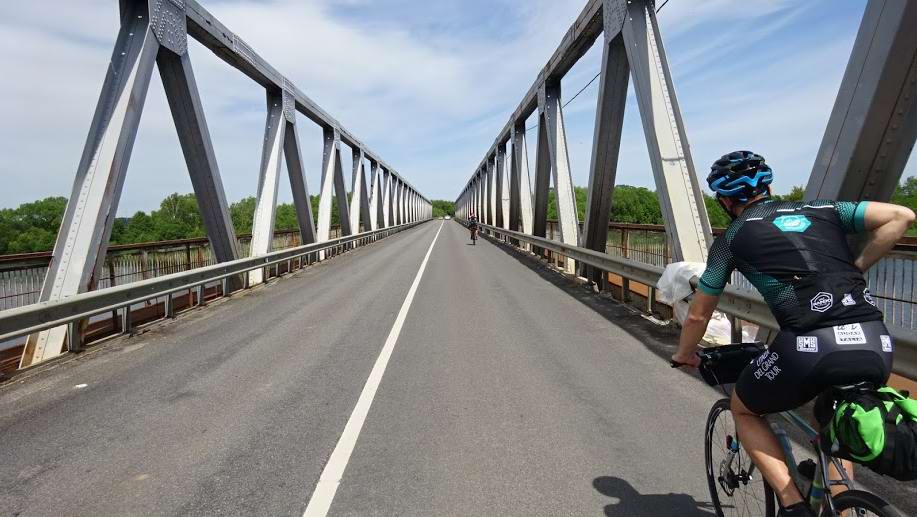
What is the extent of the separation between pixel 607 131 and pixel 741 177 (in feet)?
29.9

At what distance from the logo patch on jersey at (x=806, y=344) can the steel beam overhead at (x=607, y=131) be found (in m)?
9.25

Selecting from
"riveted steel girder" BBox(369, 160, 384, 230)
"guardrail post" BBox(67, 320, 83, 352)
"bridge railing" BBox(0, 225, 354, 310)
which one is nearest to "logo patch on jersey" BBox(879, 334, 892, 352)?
"guardrail post" BBox(67, 320, 83, 352)

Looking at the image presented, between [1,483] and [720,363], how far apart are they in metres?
4.31

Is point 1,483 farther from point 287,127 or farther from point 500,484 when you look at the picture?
point 287,127

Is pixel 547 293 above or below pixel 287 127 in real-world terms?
below

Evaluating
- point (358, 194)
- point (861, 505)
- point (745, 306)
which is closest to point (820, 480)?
point (861, 505)

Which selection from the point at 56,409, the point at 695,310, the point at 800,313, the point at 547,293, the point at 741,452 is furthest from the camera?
the point at 547,293

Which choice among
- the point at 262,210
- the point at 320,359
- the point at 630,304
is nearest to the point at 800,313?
the point at 320,359

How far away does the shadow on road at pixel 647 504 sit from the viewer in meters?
2.91

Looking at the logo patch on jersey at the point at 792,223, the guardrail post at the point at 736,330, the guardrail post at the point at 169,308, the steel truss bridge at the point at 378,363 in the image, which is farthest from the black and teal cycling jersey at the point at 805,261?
the guardrail post at the point at 169,308

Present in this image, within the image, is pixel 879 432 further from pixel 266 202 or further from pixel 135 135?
pixel 266 202

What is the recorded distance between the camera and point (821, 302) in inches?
77.7

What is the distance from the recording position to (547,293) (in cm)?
1142

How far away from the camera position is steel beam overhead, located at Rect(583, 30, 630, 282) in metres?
10.6
